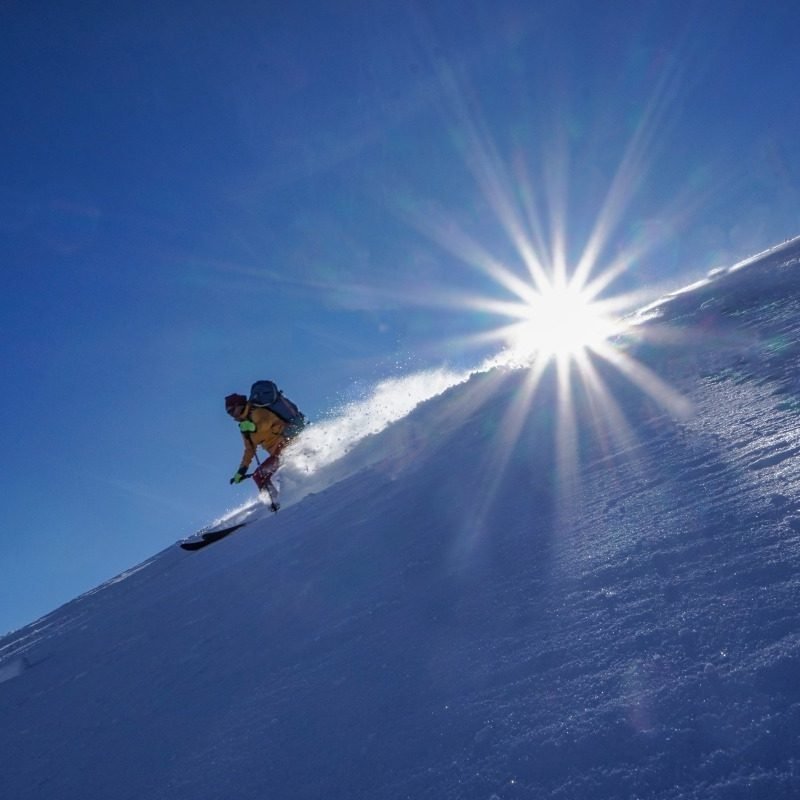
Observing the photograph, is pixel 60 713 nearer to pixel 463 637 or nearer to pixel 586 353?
pixel 463 637

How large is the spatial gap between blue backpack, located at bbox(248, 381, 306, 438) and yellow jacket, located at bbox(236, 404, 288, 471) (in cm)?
10

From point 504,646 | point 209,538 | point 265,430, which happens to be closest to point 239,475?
point 265,430

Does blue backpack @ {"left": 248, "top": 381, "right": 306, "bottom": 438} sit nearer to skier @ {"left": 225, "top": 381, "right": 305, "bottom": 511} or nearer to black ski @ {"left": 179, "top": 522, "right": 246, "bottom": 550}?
skier @ {"left": 225, "top": 381, "right": 305, "bottom": 511}

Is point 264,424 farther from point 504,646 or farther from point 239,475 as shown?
point 504,646

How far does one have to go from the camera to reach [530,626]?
2.34 m

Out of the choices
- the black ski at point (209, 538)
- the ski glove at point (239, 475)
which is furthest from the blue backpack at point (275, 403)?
the black ski at point (209, 538)

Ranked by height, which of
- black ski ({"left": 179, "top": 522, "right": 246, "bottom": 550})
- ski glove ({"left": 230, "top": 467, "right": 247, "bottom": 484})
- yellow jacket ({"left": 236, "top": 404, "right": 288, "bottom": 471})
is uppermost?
yellow jacket ({"left": 236, "top": 404, "right": 288, "bottom": 471})

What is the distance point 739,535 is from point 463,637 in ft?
3.79

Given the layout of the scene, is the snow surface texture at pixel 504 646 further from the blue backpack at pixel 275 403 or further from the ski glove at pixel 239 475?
the blue backpack at pixel 275 403

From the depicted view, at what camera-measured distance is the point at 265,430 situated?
12.8m

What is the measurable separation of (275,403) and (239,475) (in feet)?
5.96

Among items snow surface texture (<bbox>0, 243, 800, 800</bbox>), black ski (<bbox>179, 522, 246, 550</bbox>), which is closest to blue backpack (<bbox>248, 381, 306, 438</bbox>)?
black ski (<bbox>179, 522, 246, 550</bbox>)

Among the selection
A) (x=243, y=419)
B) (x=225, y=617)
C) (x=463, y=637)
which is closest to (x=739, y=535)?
(x=463, y=637)

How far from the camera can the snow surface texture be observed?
163 centimetres
